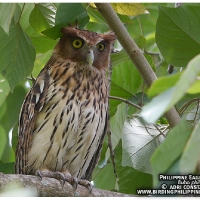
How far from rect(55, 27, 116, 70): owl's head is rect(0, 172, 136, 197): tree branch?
3.14ft

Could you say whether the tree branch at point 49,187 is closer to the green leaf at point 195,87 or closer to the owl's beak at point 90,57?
the owl's beak at point 90,57

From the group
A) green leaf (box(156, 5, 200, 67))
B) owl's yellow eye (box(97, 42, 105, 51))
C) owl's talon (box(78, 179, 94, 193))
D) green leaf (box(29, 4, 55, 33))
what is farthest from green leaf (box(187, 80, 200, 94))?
owl's yellow eye (box(97, 42, 105, 51))

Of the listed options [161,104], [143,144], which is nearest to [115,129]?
[143,144]

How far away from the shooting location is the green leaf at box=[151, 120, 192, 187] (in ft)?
3.73

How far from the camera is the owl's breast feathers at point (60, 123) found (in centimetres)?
275

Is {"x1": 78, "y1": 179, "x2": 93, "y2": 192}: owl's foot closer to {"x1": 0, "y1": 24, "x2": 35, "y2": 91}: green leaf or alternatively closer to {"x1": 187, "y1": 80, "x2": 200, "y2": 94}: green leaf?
{"x1": 0, "y1": 24, "x2": 35, "y2": 91}: green leaf

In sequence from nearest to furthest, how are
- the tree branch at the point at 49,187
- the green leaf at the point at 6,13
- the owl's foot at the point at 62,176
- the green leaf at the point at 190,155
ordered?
the green leaf at the point at 190,155 → the green leaf at the point at 6,13 → the tree branch at the point at 49,187 → the owl's foot at the point at 62,176

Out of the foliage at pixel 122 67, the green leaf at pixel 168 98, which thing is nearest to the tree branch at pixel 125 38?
the foliage at pixel 122 67

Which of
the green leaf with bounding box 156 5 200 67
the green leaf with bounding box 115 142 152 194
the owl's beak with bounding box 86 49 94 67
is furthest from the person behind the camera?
the owl's beak with bounding box 86 49 94 67

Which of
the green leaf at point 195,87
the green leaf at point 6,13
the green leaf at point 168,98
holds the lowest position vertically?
the green leaf at point 168,98

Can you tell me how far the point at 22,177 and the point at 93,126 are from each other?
2.97 feet

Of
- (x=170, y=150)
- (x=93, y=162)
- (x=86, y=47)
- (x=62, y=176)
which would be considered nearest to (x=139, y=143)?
(x=62, y=176)

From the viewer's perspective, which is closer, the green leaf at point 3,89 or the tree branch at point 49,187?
the tree branch at point 49,187

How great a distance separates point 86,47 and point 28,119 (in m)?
0.59
